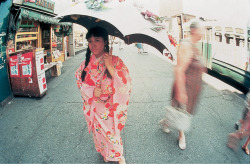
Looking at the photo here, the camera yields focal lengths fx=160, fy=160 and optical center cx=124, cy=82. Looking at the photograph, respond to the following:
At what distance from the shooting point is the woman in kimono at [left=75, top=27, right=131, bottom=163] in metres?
1.77

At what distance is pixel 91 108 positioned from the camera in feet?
6.27

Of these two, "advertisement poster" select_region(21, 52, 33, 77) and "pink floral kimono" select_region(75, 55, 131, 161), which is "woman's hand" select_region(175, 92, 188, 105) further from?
"advertisement poster" select_region(21, 52, 33, 77)

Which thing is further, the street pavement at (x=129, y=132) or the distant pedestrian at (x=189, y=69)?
the street pavement at (x=129, y=132)

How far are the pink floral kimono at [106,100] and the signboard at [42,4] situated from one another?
4523mm

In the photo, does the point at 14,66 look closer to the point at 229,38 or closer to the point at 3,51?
the point at 3,51

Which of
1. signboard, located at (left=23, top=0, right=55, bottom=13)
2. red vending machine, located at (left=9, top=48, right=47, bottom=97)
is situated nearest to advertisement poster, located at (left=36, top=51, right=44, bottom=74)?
red vending machine, located at (left=9, top=48, right=47, bottom=97)

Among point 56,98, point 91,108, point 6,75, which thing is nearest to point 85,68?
point 91,108

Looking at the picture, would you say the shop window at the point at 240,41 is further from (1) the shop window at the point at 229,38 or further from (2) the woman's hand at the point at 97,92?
(2) the woman's hand at the point at 97,92

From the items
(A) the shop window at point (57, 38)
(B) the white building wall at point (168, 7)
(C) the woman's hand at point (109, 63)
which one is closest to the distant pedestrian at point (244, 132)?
(C) the woman's hand at point (109, 63)

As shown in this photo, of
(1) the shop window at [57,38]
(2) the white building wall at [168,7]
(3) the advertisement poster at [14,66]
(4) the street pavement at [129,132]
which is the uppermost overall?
(2) the white building wall at [168,7]

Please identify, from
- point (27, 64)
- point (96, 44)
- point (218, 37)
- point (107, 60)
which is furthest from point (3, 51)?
point (218, 37)

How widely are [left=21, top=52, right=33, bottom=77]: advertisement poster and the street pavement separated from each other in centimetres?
69

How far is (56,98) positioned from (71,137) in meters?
1.82

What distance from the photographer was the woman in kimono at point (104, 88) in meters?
1.77
